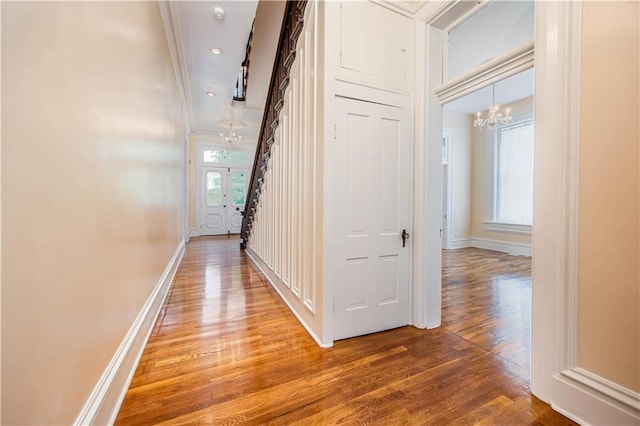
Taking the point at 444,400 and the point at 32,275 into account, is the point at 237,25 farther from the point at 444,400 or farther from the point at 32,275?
the point at 444,400

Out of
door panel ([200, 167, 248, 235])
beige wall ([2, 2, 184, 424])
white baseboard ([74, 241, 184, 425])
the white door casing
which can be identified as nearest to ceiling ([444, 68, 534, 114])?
beige wall ([2, 2, 184, 424])

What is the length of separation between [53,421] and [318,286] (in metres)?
1.60

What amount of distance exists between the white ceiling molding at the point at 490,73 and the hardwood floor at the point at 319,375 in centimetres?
215

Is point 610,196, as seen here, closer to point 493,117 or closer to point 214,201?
point 493,117

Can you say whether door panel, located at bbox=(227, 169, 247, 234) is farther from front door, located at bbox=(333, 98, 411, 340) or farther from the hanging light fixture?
front door, located at bbox=(333, 98, 411, 340)

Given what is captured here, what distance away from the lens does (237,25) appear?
3.62 metres

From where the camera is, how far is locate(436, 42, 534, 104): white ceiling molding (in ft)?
5.56

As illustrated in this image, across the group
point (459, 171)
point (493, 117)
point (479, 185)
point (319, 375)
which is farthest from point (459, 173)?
point (319, 375)

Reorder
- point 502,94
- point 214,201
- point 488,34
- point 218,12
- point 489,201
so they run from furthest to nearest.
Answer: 1. point 214,201
2. point 489,201
3. point 502,94
4. point 218,12
5. point 488,34

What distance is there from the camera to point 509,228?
6254 millimetres

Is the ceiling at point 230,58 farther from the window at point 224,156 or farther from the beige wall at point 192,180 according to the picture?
the window at point 224,156

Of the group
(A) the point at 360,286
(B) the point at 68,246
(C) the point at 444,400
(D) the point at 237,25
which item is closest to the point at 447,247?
(A) the point at 360,286

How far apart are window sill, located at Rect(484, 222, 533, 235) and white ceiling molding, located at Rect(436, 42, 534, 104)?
528 cm

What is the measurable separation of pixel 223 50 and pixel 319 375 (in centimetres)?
484
